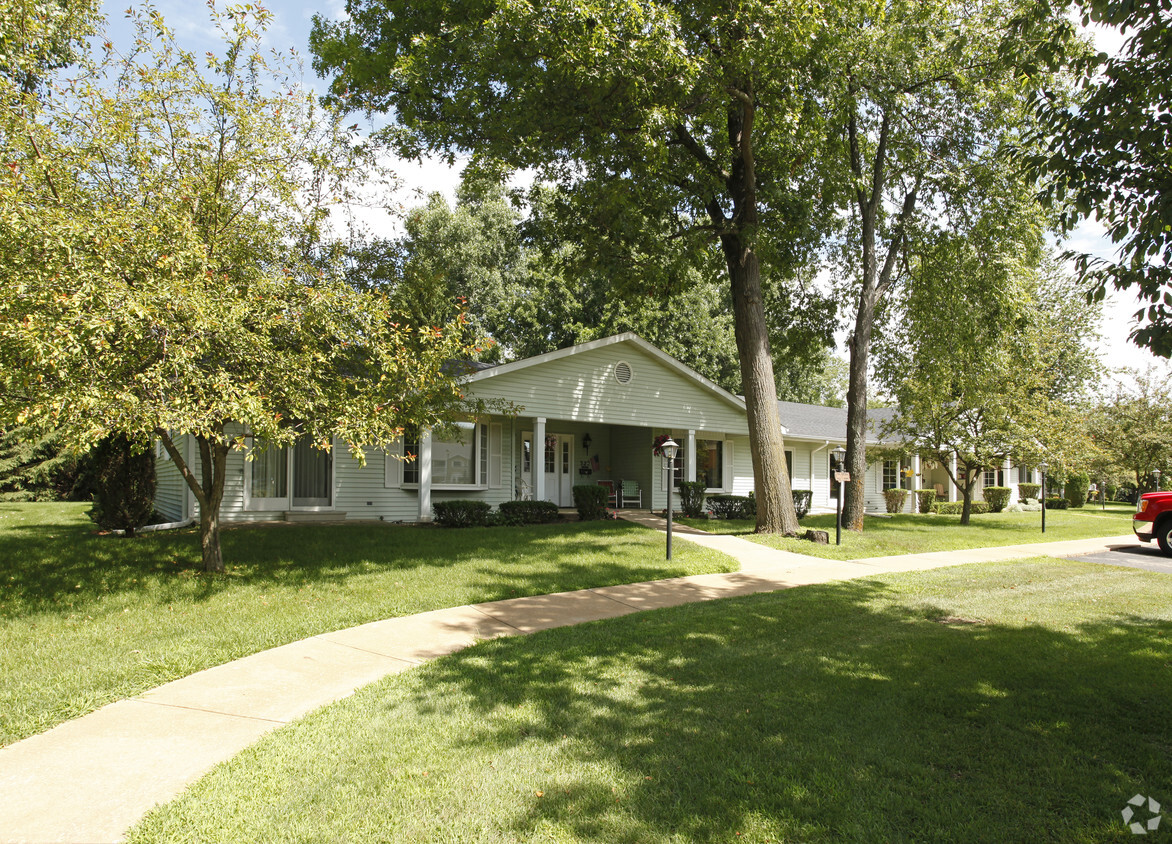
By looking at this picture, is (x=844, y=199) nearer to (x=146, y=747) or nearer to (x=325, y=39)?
(x=325, y=39)

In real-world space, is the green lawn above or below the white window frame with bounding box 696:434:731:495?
below

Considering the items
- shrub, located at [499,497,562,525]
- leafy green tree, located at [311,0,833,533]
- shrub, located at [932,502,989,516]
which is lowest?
shrub, located at [932,502,989,516]

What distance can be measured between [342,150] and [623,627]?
739cm

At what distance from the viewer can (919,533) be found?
16625 mm

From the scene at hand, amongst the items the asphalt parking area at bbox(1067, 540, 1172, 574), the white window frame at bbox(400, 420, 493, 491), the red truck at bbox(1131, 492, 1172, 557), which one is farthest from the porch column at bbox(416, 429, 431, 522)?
the red truck at bbox(1131, 492, 1172, 557)

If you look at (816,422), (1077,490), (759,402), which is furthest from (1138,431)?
(759,402)

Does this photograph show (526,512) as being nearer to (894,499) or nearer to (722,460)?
(722,460)

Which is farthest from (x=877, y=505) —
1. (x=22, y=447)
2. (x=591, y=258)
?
(x=22, y=447)

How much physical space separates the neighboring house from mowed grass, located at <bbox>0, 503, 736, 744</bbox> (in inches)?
77.4

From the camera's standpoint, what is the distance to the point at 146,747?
4027mm

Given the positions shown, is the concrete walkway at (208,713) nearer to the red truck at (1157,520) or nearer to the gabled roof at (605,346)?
the gabled roof at (605,346)

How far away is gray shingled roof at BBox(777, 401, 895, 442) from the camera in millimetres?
23769

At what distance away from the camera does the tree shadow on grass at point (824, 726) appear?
10.6ft

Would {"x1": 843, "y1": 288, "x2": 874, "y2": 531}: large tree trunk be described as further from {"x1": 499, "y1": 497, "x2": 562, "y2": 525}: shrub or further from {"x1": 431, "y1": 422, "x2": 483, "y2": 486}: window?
{"x1": 431, "y1": 422, "x2": 483, "y2": 486}: window
